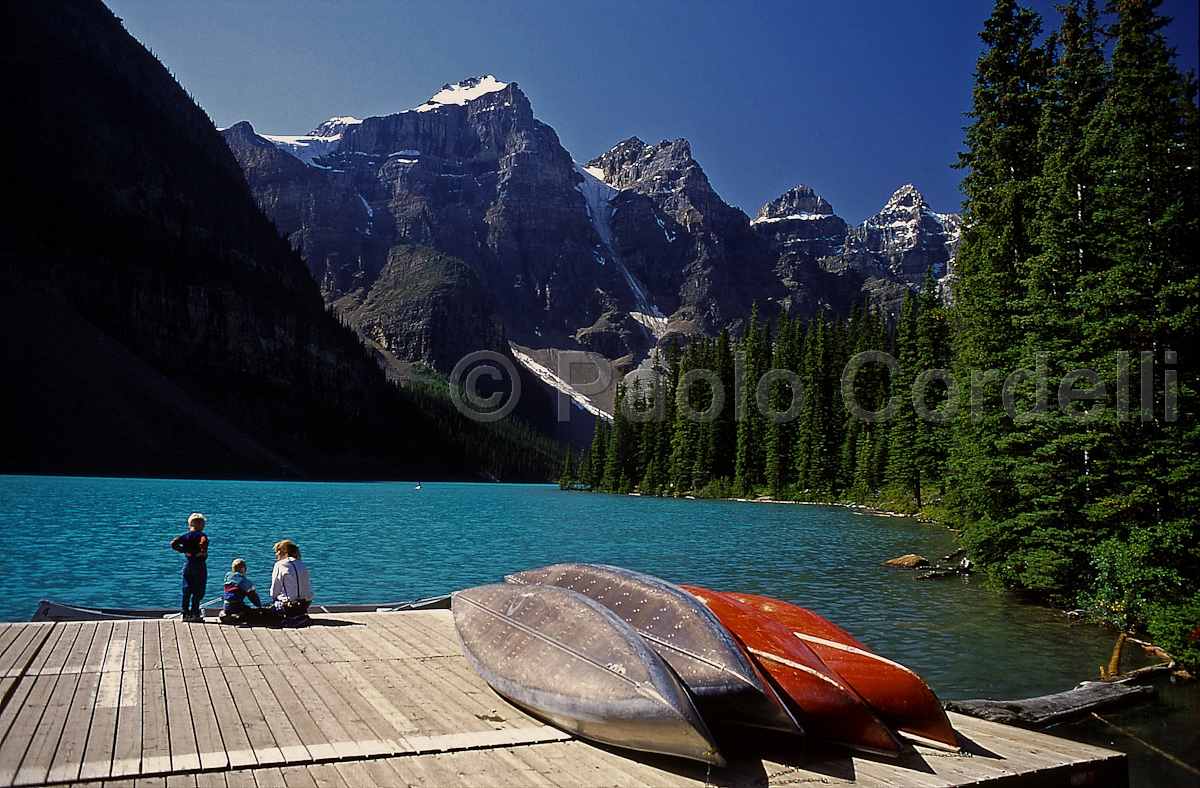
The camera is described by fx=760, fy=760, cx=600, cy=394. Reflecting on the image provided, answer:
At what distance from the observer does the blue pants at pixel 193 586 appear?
11.7m

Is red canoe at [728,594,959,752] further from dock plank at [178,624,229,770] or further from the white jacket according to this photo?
the white jacket

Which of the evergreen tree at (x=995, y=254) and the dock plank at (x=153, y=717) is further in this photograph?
the evergreen tree at (x=995, y=254)

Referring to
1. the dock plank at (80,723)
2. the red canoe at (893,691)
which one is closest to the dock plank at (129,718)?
the dock plank at (80,723)

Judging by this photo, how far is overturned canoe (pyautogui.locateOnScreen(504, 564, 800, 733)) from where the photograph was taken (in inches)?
257

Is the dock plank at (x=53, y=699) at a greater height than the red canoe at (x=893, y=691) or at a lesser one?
lesser

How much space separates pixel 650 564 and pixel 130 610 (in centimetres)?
1673

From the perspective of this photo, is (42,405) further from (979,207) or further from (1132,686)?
(1132,686)

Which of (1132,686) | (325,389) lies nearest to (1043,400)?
(1132,686)

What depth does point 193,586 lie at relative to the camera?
1165 centimetres

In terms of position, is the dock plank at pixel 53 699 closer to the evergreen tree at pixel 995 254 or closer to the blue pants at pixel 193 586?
the blue pants at pixel 193 586

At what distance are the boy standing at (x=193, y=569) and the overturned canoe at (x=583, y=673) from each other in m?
5.18

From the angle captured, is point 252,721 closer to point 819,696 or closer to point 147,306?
point 819,696

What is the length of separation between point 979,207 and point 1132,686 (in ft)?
57.1

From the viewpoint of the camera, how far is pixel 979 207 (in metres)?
24.3
